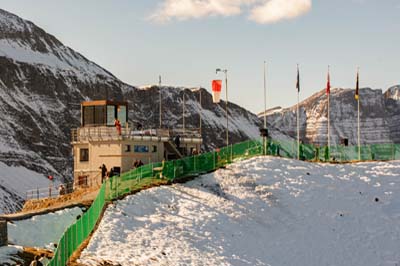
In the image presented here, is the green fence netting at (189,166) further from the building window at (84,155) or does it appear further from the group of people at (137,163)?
the building window at (84,155)

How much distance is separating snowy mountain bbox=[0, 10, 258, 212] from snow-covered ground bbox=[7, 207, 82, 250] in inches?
2019

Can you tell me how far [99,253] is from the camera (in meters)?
25.2

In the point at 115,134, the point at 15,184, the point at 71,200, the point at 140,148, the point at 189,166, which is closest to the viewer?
the point at 189,166

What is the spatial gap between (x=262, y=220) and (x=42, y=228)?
11.9 m

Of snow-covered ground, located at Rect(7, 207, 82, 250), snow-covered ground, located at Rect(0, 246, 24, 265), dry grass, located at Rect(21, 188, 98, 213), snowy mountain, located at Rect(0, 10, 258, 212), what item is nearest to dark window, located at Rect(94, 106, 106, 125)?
dry grass, located at Rect(21, 188, 98, 213)

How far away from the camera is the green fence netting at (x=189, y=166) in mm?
26572

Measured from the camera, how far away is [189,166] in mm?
37094

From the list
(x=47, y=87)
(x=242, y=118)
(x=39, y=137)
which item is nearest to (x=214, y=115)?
(x=242, y=118)

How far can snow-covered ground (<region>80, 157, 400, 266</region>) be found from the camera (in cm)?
2658

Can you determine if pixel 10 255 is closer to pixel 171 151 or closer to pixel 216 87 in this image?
pixel 171 151

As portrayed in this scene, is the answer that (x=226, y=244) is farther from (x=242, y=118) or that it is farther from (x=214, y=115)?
(x=242, y=118)

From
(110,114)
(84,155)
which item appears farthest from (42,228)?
(110,114)

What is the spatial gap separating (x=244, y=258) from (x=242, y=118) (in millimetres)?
Answer: 157441

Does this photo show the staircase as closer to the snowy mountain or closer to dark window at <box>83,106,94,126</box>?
dark window at <box>83,106,94,126</box>
